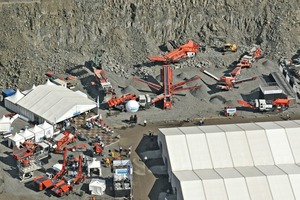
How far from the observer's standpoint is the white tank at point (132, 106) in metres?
71.4

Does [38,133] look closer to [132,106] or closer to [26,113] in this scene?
[26,113]

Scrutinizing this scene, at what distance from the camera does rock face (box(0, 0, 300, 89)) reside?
78688mm

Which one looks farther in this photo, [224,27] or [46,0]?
[224,27]

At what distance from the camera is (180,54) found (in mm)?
81562

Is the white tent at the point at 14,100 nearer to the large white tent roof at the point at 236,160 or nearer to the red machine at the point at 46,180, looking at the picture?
the red machine at the point at 46,180

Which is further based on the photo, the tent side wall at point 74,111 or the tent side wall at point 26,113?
the tent side wall at point 26,113

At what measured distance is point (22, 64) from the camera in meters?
77.2

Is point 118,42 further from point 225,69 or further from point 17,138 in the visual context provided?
point 17,138

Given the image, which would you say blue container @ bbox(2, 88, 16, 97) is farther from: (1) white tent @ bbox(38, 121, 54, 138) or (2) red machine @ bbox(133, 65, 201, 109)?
(2) red machine @ bbox(133, 65, 201, 109)

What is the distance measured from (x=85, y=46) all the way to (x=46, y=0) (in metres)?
7.89

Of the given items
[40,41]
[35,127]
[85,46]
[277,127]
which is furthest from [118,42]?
[277,127]

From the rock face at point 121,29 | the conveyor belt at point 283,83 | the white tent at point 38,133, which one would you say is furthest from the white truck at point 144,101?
the conveyor belt at point 283,83

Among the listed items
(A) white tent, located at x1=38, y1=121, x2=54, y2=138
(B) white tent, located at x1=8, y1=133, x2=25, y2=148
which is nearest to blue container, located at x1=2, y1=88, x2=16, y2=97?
(A) white tent, located at x1=38, y1=121, x2=54, y2=138

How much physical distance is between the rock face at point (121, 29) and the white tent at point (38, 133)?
1295 centimetres
